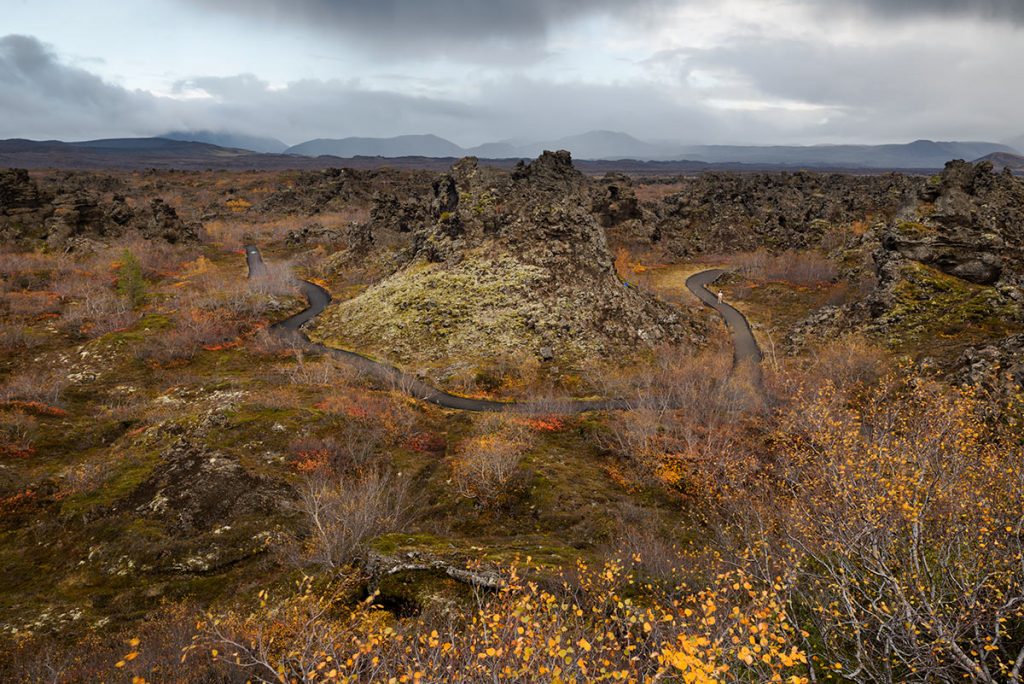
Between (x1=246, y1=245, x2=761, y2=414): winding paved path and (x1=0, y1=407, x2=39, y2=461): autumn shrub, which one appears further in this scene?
(x1=246, y1=245, x2=761, y2=414): winding paved path

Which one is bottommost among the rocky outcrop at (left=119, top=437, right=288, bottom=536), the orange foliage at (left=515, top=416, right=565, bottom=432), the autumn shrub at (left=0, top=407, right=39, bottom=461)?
the orange foliage at (left=515, top=416, right=565, bottom=432)

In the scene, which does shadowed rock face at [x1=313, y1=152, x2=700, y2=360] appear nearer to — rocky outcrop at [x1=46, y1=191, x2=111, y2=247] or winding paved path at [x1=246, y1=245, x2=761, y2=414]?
winding paved path at [x1=246, y1=245, x2=761, y2=414]

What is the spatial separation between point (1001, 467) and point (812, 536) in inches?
283

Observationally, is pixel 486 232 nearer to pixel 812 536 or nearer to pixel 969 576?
pixel 812 536

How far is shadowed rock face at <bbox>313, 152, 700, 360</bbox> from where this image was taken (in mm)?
63031

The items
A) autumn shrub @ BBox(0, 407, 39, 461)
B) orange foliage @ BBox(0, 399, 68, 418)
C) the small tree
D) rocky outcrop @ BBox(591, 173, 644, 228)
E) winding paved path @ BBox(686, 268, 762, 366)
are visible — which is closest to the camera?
autumn shrub @ BBox(0, 407, 39, 461)

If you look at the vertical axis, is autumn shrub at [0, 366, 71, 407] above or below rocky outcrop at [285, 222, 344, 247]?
below

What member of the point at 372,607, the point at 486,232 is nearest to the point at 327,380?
the point at 486,232

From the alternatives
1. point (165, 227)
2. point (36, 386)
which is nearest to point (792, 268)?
point (36, 386)

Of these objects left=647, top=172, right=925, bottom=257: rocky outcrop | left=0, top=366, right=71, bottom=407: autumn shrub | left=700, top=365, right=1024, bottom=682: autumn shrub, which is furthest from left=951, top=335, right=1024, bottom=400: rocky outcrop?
left=647, top=172, right=925, bottom=257: rocky outcrop

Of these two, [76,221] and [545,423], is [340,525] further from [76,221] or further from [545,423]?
[76,221]

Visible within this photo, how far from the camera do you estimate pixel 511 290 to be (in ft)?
220

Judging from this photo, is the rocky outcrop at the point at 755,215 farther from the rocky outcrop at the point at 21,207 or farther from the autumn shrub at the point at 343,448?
the rocky outcrop at the point at 21,207

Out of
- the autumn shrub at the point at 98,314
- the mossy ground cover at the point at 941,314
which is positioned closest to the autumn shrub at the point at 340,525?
the mossy ground cover at the point at 941,314
